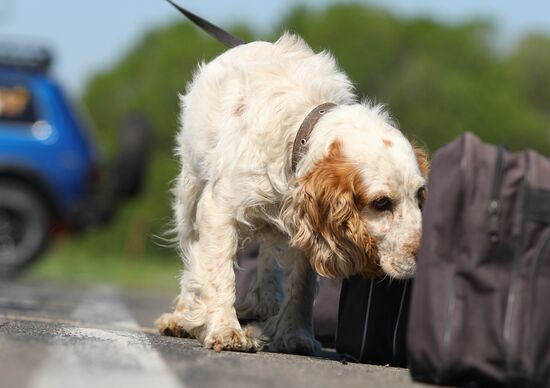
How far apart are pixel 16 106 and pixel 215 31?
7876 millimetres

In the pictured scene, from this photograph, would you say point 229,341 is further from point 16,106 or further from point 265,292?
point 16,106

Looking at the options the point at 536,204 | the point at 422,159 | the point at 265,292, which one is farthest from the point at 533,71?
the point at 536,204

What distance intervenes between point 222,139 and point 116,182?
9819 millimetres

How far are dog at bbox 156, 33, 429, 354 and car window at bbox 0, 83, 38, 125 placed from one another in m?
8.32

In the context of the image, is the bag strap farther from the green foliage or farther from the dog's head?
the green foliage

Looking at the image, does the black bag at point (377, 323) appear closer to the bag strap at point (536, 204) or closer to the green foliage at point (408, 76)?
the bag strap at point (536, 204)

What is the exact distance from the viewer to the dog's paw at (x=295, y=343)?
257 inches

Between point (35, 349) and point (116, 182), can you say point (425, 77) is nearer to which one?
point (116, 182)

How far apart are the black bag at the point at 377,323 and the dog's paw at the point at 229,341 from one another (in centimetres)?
52

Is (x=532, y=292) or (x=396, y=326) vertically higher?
(x=532, y=292)

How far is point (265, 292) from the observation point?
7.21 m

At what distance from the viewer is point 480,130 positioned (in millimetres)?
57562

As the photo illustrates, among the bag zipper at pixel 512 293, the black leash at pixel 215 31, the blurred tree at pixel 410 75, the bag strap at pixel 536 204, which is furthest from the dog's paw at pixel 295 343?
the blurred tree at pixel 410 75

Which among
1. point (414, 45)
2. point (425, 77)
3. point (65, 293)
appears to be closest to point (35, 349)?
point (65, 293)
